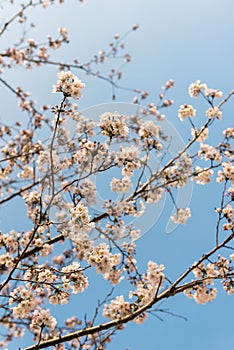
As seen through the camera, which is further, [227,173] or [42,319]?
[227,173]

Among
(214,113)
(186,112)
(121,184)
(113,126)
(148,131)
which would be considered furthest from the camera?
(186,112)

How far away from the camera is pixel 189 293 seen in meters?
4.22

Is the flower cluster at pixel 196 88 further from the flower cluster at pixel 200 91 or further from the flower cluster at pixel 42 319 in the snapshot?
the flower cluster at pixel 42 319

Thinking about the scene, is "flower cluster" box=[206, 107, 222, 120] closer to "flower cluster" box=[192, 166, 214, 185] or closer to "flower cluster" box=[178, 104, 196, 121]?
"flower cluster" box=[178, 104, 196, 121]

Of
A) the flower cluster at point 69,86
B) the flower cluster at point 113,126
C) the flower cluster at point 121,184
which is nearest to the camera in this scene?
the flower cluster at point 69,86

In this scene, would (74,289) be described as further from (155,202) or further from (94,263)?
(155,202)

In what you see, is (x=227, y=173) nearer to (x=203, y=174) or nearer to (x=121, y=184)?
(x=203, y=174)

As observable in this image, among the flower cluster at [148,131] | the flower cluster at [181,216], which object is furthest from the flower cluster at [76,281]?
the flower cluster at [148,131]

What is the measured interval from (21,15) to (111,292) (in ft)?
15.6


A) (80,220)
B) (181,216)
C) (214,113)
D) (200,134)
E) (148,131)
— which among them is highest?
(214,113)

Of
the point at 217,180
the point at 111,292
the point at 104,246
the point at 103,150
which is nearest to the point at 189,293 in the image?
the point at 111,292

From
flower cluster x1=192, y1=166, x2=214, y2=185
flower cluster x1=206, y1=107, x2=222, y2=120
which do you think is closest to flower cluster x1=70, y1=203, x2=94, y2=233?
flower cluster x1=192, y1=166, x2=214, y2=185

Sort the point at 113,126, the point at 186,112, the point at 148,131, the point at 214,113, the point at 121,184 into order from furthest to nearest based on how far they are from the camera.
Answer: the point at 186,112 → the point at 214,113 → the point at 148,131 → the point at 121,184 → the point at 113,126

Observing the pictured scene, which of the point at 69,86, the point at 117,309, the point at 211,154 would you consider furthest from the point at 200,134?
the point at 117,309
